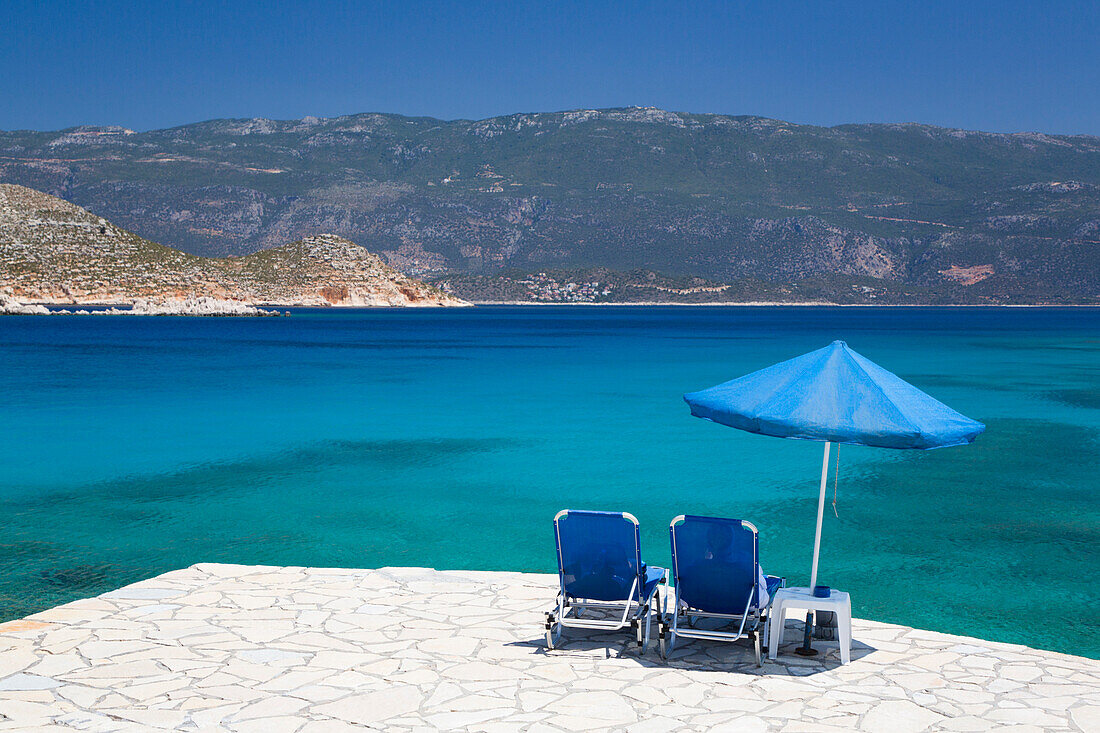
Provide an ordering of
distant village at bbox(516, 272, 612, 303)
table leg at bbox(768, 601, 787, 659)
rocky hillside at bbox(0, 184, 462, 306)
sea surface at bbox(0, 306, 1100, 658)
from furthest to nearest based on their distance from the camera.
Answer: distant village at bbox(516, 272, 612, 303) < rocky hillside at bbox(0, 184, 462, 306) < sea surface at bbox(0, 306, 1100, 658) < table leg at bbox(768, 601, 787, 659)

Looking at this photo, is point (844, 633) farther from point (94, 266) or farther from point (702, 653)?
point (94, 266)

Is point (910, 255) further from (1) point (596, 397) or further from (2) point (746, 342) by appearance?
(1) point (596, 397)

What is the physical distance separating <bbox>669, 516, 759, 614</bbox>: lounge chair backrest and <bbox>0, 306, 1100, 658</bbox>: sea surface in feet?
3.92

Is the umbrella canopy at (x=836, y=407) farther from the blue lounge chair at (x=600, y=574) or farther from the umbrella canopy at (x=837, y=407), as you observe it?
the blue lounge chair at (x=600, y=574)

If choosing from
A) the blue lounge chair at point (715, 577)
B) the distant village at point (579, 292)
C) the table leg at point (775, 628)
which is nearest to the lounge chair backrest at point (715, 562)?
the blue lounge chair at point (715, 577)

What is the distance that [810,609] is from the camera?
6.20m

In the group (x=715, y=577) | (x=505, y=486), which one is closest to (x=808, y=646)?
(x=715, y=577)

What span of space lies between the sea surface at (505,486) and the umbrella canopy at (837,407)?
217cm

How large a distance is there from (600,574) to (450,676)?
1.19 meters

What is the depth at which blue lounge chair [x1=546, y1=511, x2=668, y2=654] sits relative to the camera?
20.3ft

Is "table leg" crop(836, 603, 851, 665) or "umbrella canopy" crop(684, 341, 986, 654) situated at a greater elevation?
"umbrella canopy" crop(684, 341, 986, 654)

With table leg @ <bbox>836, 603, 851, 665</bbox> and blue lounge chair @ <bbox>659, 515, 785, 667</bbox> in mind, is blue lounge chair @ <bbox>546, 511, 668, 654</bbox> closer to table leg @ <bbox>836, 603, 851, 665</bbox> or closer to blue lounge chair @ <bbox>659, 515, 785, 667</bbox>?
blue lounge chair @ <bbox>659, 515, 785, 667</bbox>

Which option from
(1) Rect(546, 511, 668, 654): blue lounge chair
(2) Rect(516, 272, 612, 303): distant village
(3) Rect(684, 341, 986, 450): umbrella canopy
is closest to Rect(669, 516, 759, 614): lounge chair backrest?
(1) Rect(546, 511, 668, 654): blue lounge chair

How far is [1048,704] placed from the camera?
17.9 ft
